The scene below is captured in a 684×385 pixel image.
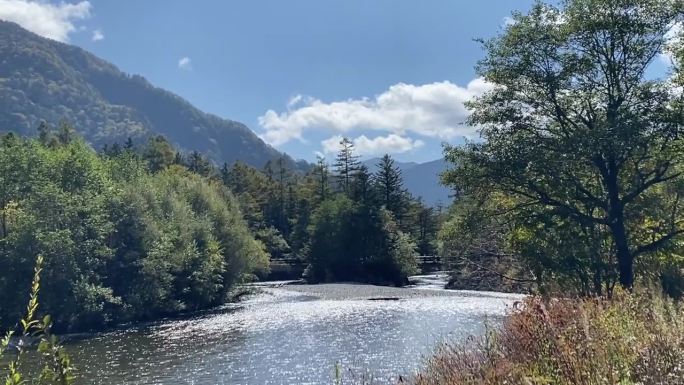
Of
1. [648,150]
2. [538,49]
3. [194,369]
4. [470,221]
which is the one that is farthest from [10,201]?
[648,150]

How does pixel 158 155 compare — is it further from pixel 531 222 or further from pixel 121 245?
pixel 531 222

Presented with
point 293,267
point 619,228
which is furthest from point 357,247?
point 619,228

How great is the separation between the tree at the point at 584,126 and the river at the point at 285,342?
627 centimetres

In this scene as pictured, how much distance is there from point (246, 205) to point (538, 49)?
70.6 meters

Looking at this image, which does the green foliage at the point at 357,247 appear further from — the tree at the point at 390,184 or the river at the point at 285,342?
the river at the point at 285,342

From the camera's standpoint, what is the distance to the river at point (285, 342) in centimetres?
2055

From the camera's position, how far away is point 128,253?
39.4 meters

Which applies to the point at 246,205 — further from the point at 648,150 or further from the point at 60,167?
the point at 648,150

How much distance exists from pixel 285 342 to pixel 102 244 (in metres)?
17.8

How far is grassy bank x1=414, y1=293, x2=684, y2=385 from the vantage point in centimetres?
455

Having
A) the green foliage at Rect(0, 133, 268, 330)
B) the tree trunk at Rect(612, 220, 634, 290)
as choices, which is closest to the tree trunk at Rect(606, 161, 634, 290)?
the tree trunk at Rect(612, 220, 634, 290)

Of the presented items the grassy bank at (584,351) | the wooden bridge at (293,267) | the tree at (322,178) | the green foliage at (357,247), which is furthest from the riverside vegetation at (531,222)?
the tree at (322,178)

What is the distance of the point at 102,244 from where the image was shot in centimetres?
3778

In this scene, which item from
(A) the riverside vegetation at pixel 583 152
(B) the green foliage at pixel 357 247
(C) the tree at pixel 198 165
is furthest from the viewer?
(C) the tree at pixel 198 165
